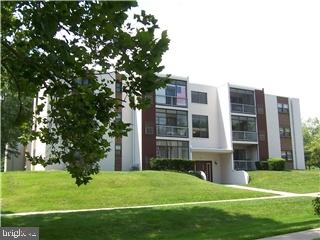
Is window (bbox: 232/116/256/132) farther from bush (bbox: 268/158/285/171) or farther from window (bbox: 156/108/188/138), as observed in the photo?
window (bbox: 156/108/188/138)

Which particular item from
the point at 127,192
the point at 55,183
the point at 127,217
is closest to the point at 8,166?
the point at 55,183

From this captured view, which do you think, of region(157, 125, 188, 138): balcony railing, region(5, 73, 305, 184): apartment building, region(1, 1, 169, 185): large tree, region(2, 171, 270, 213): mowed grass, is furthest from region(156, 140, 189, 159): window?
region(1, 1, 169, 185): large tree

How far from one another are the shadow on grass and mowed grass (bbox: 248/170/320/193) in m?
15.4

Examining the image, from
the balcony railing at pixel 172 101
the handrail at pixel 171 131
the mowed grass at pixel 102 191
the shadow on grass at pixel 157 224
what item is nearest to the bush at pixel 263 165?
the handrail at pixel 171 131

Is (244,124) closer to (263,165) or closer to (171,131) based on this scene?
(263,165)

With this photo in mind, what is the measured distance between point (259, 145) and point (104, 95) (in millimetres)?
36499

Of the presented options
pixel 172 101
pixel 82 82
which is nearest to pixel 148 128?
pixel 172 101

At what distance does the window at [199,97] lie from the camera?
42938mm

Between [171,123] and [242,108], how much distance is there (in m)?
8.56

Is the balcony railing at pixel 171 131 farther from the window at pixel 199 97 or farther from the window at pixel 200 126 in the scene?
the window at pixel 199 97

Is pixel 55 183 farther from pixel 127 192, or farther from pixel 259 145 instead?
pixel 259 145

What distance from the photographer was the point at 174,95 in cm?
4031

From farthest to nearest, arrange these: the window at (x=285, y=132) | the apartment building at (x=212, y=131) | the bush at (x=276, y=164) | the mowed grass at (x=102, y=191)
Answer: the window at (x=285, y=132)
the bush at (x=276, y=164)
the apartment building at (x=212, y=131)
the mowed grass at (x=102, y=191)

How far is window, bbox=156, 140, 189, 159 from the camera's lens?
38625mm
